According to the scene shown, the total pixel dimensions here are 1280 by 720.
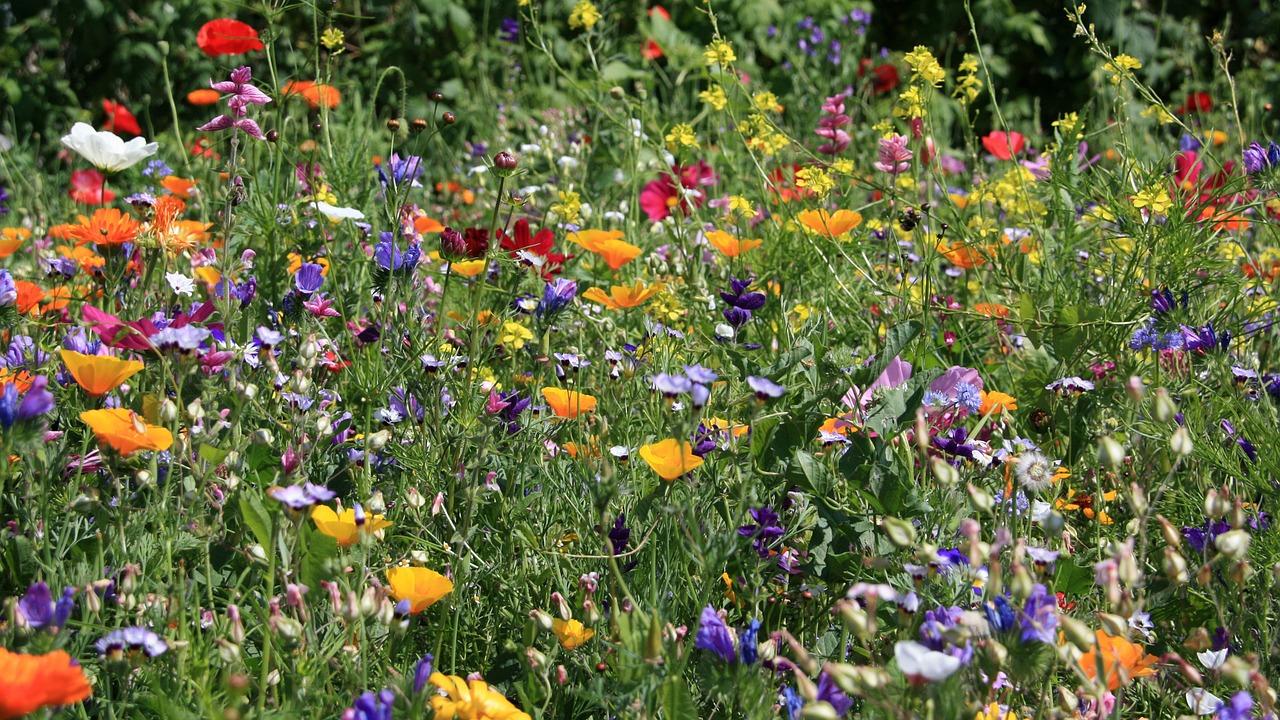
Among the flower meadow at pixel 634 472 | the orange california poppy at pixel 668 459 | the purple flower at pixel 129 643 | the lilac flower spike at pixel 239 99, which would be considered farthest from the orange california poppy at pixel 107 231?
the orange california poppy at pixel 668 459

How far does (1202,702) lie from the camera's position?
1177 millimetres

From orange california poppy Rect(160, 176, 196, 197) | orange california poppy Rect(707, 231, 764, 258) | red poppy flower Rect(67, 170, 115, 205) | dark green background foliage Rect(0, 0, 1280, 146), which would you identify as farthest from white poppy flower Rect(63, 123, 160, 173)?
dark green background foliage Rect(0, 0, 1280, 146)

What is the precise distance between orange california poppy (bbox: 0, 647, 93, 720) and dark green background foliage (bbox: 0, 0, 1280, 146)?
3125 mm

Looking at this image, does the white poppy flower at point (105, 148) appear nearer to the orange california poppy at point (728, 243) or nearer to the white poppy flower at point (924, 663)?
the orange california poppy at point (728, 243)

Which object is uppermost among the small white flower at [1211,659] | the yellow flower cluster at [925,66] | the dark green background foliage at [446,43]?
the yellow flower cluster at [925,66]

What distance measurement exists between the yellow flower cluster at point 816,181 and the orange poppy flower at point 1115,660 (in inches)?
38.9

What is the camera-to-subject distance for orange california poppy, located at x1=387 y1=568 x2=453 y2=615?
3.89 ft

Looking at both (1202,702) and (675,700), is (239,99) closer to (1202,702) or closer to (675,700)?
(675,700)

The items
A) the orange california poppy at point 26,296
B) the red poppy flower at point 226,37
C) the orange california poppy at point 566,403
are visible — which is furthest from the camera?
the red poppy flower at point 226,37

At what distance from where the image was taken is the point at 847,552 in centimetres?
141

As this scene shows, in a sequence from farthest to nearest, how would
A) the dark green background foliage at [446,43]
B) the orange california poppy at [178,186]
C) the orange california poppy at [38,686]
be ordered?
the dark green background foliage at [446,43]
the orange california poppy at [178,186]
the orange california poppy at [38,686]

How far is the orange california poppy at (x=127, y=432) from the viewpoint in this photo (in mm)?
1155

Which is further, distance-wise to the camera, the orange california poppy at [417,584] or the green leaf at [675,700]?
the orange california poppy at [417,584]

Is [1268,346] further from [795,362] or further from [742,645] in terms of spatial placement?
[742,645]
